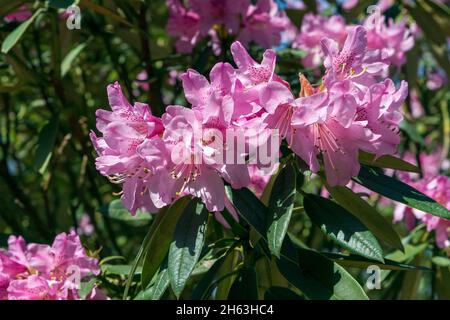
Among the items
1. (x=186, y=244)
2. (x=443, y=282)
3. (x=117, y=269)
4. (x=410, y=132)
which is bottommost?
→ (x=443, y=282)

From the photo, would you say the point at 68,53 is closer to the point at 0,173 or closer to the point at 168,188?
the point at 0,173

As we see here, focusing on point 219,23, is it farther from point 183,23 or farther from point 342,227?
point 342,227

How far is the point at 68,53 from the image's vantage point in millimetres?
2277

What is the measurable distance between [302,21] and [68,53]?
69 cm

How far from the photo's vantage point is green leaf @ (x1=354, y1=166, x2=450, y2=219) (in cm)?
140

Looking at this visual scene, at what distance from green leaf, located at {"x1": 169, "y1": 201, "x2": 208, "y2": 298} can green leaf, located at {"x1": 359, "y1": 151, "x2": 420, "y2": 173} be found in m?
0.28

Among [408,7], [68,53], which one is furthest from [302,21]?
[68,53]

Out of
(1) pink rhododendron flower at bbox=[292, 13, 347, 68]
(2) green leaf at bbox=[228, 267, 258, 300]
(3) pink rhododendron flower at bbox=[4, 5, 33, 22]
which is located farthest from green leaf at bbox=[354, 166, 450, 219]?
(3) pink rhododendron flower at bbox=[4, 5, 33, 22]

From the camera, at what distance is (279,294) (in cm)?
148

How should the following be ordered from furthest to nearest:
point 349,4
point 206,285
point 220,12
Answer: point 349,4
point 220,12
point 206,285

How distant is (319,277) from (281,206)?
14 cm

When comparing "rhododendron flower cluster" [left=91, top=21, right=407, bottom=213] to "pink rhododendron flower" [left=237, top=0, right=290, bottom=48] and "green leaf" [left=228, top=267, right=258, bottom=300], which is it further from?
"pink rhododendron flower" [left=237, top=0, right=290, bottom=48]

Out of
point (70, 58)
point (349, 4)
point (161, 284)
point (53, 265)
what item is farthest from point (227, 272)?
point (349, 4)

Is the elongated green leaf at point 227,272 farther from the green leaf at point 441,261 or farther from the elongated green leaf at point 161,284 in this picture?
the green leaf at point 441,261
